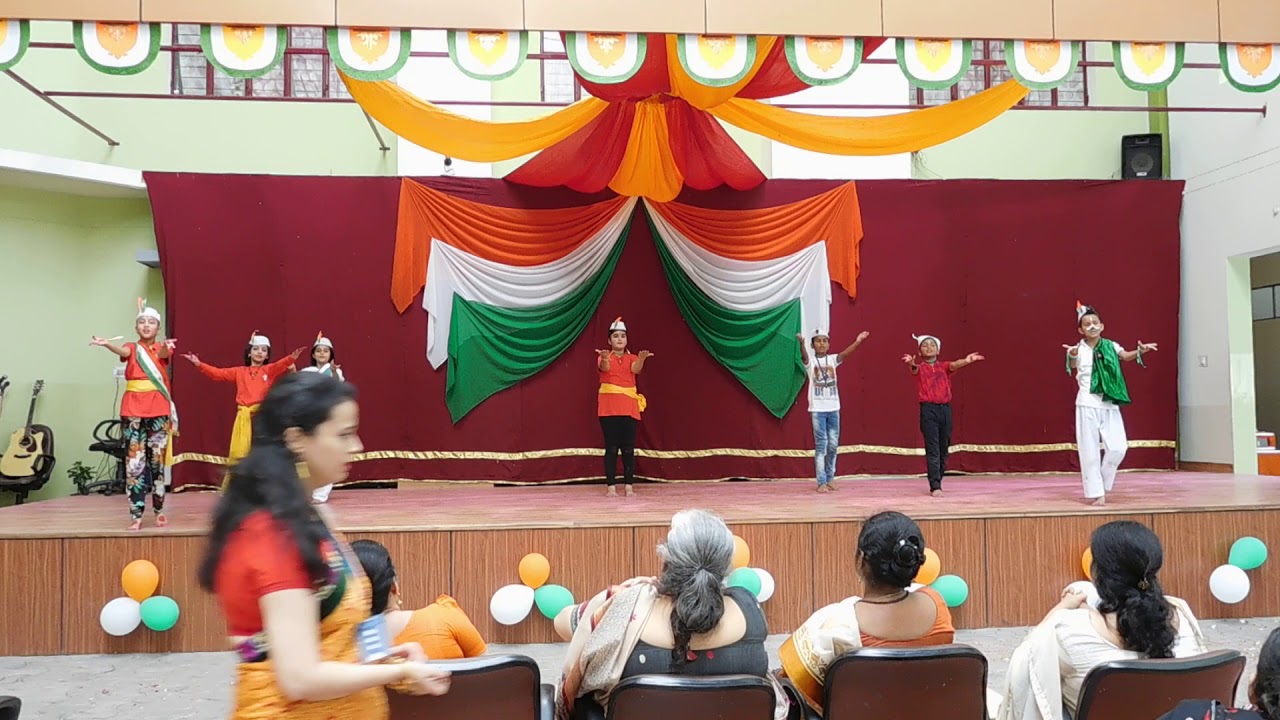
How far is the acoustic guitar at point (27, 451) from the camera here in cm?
700

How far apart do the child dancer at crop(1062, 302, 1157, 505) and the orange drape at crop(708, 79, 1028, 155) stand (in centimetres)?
135

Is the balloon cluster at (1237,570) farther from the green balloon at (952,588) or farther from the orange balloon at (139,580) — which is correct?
the orange balloon at (139,580)

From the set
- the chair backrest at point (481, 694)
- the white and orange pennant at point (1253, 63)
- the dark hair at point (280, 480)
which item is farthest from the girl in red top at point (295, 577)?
the white and orange pennant at point (1253, 63)

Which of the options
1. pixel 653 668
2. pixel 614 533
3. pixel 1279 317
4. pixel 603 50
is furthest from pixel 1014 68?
pixel 1279 317

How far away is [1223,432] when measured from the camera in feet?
24.9

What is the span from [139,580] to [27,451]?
154 inches

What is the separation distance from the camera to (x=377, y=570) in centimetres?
209

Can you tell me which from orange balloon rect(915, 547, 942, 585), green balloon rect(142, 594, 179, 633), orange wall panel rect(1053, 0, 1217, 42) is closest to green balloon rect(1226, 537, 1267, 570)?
orange balloon rect(915, 547, 942, 585)

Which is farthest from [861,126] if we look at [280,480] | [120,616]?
[280,480]

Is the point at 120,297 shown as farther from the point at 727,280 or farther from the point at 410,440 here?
the point at 727,280

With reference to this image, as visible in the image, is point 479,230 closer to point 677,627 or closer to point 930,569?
point 930,569

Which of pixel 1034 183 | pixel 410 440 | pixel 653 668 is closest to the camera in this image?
pixel 653 668

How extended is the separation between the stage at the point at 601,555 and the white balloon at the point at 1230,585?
8 centimetres

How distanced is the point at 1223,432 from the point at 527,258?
19.3 ft
